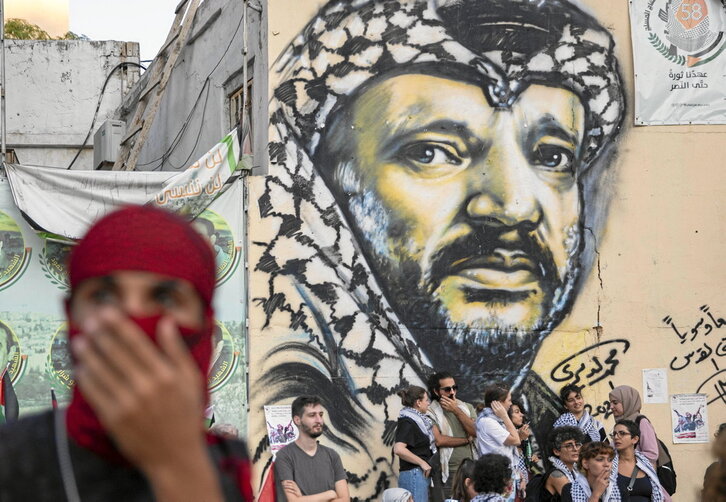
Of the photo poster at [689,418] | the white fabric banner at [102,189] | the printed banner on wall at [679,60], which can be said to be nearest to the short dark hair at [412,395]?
the white fabric banner at [102,189]

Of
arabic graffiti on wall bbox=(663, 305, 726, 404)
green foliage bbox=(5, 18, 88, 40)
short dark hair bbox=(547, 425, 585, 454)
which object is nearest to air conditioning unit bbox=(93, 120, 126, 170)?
arabic graffiti on wall bbox=(663, 305, 726, 404)

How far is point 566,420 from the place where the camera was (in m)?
12.2

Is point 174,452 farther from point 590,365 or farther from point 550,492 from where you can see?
point 590,365

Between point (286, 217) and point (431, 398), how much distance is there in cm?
258

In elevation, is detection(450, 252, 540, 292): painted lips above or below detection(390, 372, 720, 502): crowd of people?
above

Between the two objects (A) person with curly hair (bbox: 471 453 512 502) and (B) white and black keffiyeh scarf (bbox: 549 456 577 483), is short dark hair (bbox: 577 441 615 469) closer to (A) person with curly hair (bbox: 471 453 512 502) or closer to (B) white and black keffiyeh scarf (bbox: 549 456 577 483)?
(B) white and black keffiyeh scarf (bbox: 549 456 577 483)

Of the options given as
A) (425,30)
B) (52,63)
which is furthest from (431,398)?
(52,63)

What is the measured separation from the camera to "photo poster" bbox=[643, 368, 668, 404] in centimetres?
1304

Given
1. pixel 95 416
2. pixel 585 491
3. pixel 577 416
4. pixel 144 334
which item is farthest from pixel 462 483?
pixel 144 334

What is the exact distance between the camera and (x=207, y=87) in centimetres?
1495

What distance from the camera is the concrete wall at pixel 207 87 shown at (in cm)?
1302

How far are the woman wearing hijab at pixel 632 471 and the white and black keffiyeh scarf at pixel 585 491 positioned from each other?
0.16 meters

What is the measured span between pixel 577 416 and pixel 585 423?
6.9 inches

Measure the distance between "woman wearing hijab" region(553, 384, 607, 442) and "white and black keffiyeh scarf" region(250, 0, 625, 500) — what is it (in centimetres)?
78
